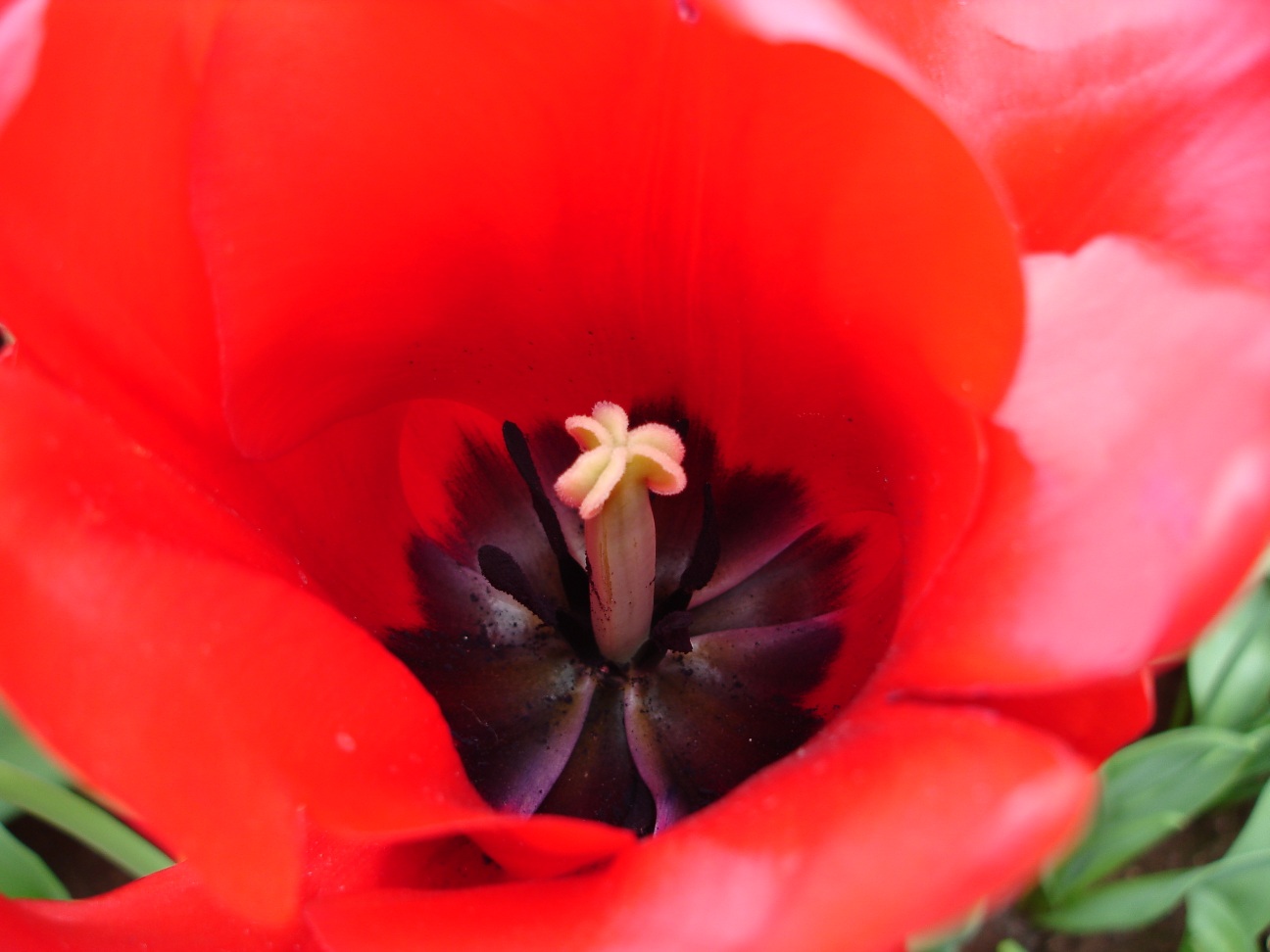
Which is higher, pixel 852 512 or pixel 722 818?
pixel 852 512

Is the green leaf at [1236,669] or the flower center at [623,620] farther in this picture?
the green leaf at [1236,669]

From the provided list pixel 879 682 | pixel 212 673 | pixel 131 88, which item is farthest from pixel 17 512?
pixel 879 682

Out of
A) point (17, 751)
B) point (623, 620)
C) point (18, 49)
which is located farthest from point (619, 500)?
point (17, 751)

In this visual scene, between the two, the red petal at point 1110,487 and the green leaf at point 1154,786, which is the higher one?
the red petal at point 1110,487

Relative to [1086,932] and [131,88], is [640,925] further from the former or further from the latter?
[1086,932]

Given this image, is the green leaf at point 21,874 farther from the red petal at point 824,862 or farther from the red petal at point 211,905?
the red petal at point 824,862

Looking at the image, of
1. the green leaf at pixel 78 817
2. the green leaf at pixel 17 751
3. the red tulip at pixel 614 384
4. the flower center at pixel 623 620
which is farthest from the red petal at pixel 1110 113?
the green leaf at pixel 17 751

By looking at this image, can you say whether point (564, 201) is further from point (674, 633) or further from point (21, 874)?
point (21, 874)
